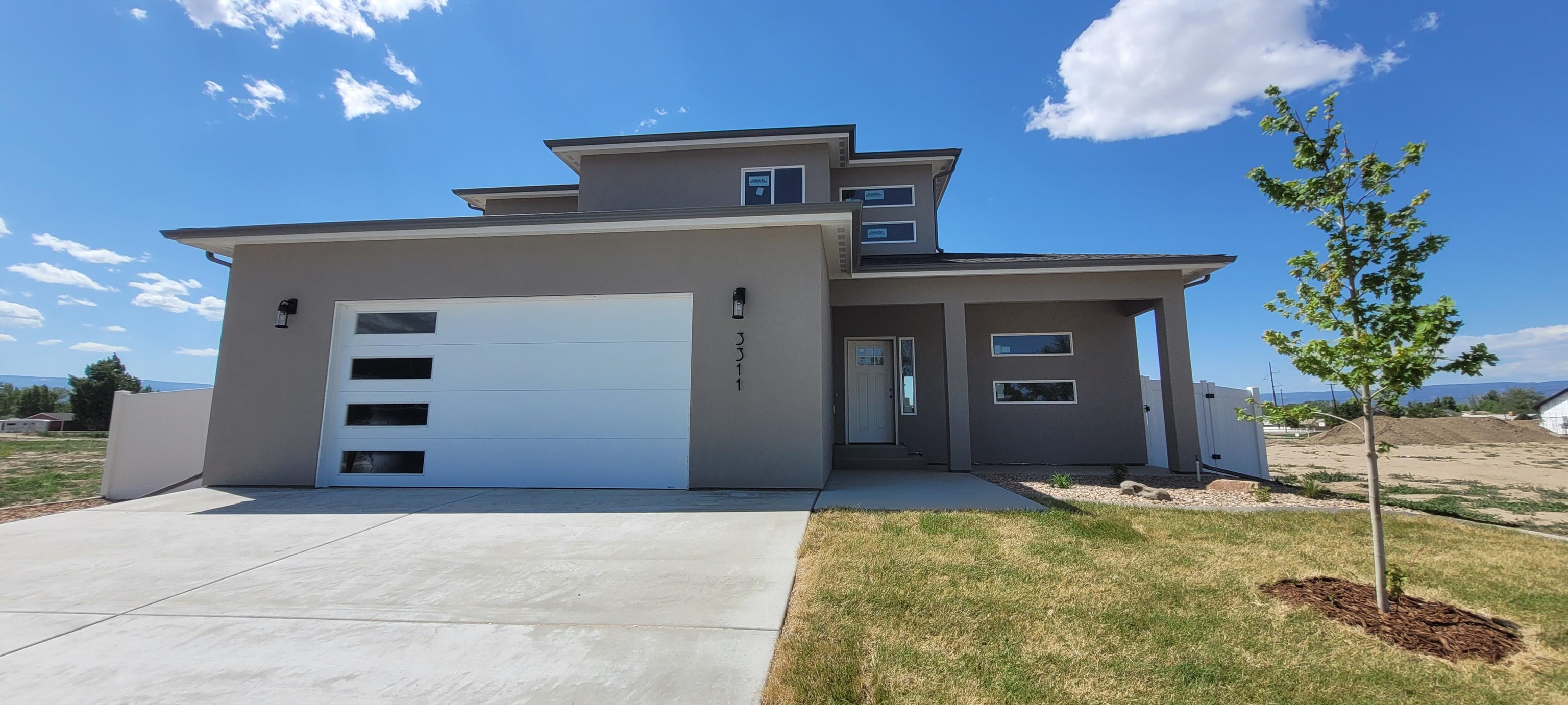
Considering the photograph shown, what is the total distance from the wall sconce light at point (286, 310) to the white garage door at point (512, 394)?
1.70 feet

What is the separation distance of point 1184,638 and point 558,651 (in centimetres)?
284

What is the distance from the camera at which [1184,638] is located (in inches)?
101

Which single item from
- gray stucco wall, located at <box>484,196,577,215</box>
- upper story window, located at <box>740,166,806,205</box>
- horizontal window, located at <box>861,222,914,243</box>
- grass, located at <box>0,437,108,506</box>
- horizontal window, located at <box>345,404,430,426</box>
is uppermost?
gray stucco wall, located at <box>484,196,577,215</box>

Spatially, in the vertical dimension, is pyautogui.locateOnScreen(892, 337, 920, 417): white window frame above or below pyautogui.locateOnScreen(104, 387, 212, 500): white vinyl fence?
above

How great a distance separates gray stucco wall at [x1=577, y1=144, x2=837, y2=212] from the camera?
9.91 metres

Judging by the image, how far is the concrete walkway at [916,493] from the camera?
5.67 m

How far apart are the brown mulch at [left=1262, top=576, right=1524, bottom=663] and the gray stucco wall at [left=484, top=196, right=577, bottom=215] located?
39.4ft

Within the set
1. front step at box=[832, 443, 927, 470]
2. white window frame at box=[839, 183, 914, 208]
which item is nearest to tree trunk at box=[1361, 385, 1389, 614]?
front step at box=[832, 443, 927, 470]

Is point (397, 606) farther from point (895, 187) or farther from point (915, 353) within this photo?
point (895, 187)

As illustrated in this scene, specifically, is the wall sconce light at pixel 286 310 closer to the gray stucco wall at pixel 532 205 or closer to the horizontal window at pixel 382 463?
the horizontal window at pixel 382 463

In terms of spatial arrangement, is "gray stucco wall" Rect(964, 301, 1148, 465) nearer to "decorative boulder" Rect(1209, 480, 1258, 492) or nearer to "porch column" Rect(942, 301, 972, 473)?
"porch column" Rect(942, 301, 972, 473)

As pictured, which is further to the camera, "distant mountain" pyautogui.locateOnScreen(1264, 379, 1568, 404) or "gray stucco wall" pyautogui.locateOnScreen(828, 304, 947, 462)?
"gray stucco wall" pyautogui.locateOnScreen(828, 304, 947, 462)

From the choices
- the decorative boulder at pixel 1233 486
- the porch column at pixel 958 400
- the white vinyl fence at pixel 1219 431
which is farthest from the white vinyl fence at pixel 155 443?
the white vinyl fence at pixel 1219 431

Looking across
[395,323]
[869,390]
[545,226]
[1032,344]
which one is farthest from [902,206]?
[395,323]
